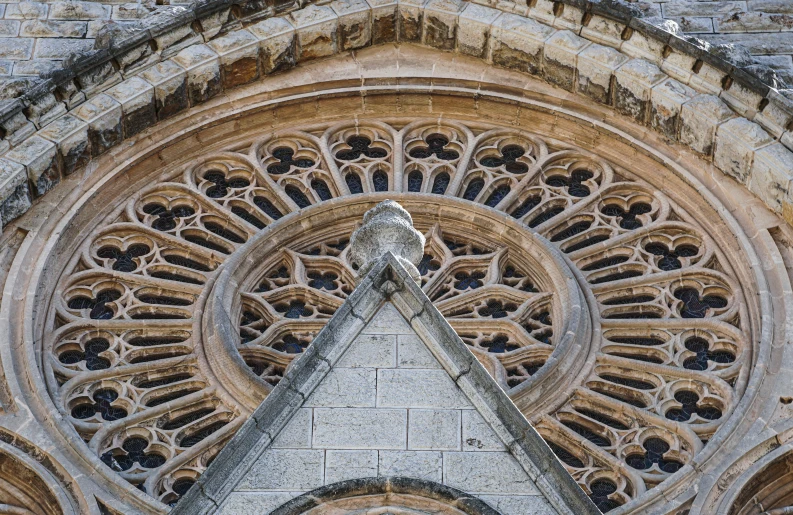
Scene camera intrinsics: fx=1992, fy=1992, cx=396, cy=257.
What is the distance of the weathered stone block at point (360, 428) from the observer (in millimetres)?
13359

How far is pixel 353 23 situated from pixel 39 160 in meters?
3.82

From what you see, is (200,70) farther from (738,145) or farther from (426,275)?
(738,145)

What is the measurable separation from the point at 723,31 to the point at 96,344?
7137 millimetres

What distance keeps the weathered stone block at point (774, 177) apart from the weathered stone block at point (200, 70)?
553cm

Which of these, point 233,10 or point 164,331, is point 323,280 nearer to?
point 164,331

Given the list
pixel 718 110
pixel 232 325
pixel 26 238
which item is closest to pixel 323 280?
pixel 232 325

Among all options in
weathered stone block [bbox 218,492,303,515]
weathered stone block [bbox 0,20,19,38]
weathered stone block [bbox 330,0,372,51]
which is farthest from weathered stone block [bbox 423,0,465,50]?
weathered stone block [bbox 218,492,303,515]

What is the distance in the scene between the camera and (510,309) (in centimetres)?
1842

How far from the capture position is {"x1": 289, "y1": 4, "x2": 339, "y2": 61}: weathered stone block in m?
20.6

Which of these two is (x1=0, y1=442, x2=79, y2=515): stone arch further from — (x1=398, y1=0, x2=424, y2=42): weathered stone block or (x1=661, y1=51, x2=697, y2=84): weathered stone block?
(x1=661, y1=51, x2=697, y2=84): weathered stone block

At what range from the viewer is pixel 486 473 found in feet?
43.2

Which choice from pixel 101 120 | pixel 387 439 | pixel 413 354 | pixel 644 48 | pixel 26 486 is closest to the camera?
pixel 387 439

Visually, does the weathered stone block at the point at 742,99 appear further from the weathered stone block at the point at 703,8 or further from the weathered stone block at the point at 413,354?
the weathered stone block at the point at 413,354

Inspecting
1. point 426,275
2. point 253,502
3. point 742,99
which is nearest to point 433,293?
point 426,275
